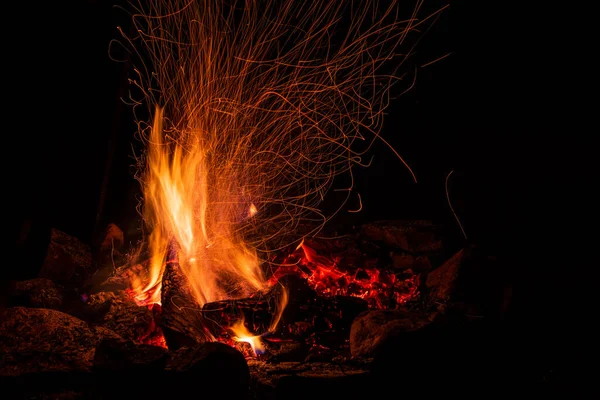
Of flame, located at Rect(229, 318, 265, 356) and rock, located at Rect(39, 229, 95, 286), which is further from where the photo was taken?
rock, located at Rect(39, 229, 95, 286)

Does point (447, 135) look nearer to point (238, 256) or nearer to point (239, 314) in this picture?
point (238, 256)

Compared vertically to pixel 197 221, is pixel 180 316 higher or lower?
lower

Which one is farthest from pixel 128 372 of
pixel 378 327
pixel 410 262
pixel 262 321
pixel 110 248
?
pixel 410 262

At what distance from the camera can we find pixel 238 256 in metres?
5.25

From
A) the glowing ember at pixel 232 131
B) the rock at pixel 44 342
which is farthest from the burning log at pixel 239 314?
the rock at pixel 44 342

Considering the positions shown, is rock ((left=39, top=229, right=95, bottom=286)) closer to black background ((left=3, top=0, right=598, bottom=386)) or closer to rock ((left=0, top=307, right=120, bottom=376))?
black background ((left=3, top=0, right=598, bottom=386))

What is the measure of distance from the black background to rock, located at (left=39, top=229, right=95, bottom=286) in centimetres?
30

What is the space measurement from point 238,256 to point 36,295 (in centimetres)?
207

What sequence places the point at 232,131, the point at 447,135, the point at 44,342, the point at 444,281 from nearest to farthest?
the point at 44,342 → the point at 444,281 → the point at 232,131 → the point at 447,135

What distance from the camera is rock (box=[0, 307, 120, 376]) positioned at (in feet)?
11.1

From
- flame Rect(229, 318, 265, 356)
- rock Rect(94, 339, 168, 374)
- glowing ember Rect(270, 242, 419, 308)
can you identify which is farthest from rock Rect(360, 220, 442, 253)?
rock Rect(94, 339, 168, 374)

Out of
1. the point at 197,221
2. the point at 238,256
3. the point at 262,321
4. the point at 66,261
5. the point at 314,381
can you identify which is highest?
the point at 197,221

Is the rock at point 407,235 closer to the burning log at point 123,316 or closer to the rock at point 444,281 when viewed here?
the rock at point 444,281

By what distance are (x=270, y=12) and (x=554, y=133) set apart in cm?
413
